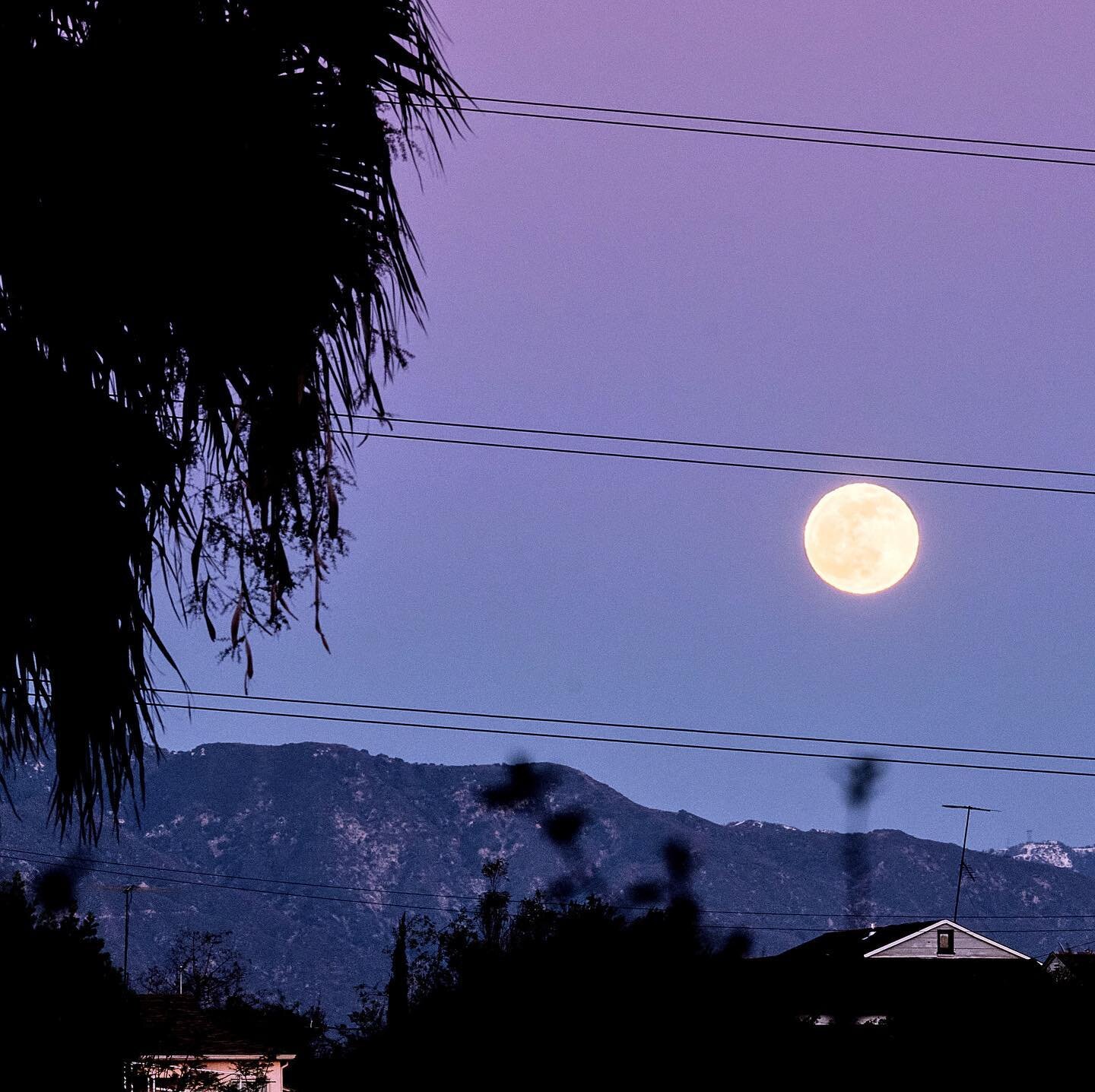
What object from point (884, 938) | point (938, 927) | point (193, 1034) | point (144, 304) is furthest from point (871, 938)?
point (144, 304)

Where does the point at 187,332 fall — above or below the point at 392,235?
below

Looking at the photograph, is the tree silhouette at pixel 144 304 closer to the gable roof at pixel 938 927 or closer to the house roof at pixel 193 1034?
the house roof at pixel 193 1034

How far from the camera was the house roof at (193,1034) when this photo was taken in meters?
31.8

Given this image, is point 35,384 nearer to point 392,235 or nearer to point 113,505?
point 113,505

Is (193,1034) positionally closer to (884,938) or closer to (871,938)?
(884,938)

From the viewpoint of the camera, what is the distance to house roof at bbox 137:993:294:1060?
1254 inches

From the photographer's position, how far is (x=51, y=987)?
53.9 feet

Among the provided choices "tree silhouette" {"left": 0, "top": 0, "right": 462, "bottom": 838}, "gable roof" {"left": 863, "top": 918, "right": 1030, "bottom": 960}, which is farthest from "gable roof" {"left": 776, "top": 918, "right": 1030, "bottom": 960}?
"tree silhouette" {"left": 0, "top": 0, "right": 462, "bottom": 838}

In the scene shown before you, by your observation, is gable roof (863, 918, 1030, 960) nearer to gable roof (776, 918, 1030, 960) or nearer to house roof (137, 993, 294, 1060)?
gable roof (776, 918, 1030, 960)

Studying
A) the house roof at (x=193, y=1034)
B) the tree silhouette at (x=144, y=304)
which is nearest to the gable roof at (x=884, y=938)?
the house roof at (x=193, y=1034)

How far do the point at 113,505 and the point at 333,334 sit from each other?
2.94 feet

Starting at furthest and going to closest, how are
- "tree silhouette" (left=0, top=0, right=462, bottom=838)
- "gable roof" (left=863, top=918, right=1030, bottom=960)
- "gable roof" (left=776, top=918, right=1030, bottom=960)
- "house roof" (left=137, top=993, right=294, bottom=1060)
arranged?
"gable roof" (left=863, top=918, right=1030, bottom=960), "gable roof" (left=776, top=918, right=1030, bottom=960), "house roof" (left=137, top=993, right=294, bottom=1060), "tree silhouette" (left=0, top=0, right=462, bottom=838)

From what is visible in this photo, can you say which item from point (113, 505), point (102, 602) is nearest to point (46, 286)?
point (113, 505)

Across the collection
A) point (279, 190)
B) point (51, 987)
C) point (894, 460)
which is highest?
point (894, 460)
